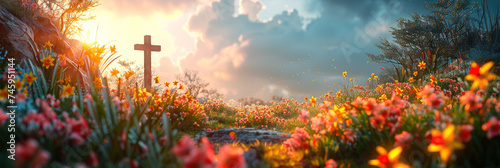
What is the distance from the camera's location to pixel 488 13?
47.3ft

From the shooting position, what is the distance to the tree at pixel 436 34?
2227cm

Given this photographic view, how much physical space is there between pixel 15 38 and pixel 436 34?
89.2 feet

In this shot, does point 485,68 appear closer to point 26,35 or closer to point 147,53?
point 26,35

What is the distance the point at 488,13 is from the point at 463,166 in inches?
651

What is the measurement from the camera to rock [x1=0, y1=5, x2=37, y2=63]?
6258mm

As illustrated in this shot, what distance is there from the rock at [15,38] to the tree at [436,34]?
2225 centimetres

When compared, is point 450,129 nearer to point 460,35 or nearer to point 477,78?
point 477,78

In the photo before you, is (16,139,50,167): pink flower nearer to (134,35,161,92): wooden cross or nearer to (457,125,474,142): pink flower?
(457,125,474,142): pink flower

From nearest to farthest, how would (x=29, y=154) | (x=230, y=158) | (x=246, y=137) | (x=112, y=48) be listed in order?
(x=29, y=154), (x=230, y=158), (x=246, y=137), (x=112, y=48)

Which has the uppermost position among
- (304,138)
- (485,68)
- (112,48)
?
(112,48)

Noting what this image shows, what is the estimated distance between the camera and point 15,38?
648cm

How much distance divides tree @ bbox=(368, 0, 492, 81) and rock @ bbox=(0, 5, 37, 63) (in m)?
22.3

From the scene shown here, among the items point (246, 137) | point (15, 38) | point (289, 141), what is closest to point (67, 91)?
point (289, 141)

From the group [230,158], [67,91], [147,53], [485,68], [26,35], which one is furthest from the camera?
[147,53]
